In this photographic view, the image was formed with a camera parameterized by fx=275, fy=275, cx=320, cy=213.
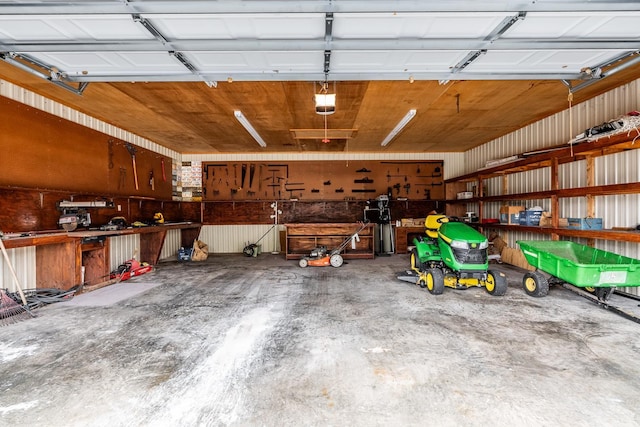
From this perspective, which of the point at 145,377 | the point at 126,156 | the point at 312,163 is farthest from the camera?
the point at 312,163

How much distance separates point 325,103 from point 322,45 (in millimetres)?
1776

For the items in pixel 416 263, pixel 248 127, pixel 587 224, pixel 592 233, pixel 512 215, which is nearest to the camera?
pixel 592 233

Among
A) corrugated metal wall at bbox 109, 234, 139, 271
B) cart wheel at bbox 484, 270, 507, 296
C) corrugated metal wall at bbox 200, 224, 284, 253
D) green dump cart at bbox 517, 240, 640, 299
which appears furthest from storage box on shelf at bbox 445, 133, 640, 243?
corrugated metal wall at bbox 109, 234, 139, 271

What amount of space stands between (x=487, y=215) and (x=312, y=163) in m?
4.87

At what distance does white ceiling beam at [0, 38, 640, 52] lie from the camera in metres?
2.28

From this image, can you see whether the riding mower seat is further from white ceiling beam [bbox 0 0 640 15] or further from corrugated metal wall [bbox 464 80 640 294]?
white ceiling beam [bbox 0 0 640 15]

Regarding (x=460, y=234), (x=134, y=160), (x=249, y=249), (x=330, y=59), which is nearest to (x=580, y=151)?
(x=460, y=234)

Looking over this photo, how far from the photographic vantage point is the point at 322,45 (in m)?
2.30

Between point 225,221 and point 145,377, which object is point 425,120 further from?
point 225,221

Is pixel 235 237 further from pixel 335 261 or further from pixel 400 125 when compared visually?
pixel 400 125

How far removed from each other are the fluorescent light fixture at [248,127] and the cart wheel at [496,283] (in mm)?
4493

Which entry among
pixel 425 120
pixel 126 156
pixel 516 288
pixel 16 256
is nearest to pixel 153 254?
pixel 126 156

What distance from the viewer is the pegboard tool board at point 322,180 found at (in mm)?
8164

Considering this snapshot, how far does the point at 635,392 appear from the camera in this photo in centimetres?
170
